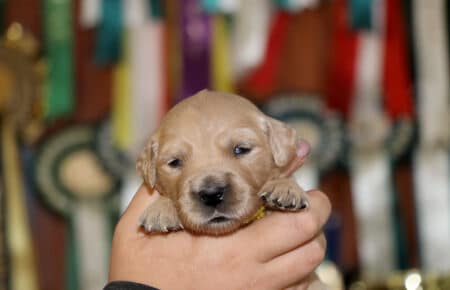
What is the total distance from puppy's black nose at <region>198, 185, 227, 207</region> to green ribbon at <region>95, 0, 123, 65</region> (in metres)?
1.65

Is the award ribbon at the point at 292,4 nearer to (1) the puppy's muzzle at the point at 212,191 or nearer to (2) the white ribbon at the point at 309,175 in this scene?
(2) the white ribbon at the point at 309,175

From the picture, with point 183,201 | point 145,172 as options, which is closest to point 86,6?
point 145,172

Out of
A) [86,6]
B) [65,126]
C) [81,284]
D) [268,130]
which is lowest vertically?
[81,284]

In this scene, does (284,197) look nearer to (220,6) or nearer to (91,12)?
(220,6)

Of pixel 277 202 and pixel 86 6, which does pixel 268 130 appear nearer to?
pixel 277 202

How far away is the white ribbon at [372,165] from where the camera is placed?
3.08 m

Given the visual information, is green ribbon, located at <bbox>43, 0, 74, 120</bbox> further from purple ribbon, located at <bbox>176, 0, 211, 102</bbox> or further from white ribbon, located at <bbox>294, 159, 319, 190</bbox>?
white ribbon, located at <bbox>294, 159, 319, 190</bbox>

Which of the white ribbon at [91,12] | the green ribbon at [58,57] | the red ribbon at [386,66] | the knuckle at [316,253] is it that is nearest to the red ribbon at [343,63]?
the red ribbon at [386,66]

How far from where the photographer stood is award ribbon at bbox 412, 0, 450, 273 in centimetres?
308

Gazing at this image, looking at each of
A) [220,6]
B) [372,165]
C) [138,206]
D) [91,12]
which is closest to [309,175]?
[372,165]

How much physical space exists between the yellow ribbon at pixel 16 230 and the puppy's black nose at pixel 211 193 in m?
1.62

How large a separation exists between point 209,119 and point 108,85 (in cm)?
158

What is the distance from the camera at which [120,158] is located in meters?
3.17

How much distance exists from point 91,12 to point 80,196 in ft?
2.34
